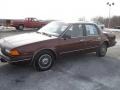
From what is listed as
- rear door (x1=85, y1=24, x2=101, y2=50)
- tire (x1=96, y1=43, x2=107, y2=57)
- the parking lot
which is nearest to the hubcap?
the parking lot

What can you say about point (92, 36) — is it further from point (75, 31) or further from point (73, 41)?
point (73, 41)

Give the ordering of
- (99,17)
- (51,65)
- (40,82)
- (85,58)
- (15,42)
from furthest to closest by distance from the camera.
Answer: (99,17) < (85,58) < (51,65) < (15,42) < (40,82)

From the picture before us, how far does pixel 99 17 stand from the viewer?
43.9 m

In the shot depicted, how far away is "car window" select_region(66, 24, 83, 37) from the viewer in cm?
621

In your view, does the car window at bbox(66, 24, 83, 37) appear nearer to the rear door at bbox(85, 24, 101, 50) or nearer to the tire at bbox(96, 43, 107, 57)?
the rear door at bbox(85, 24, 101, 50)

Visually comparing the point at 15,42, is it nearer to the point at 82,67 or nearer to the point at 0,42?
the point at 0,42

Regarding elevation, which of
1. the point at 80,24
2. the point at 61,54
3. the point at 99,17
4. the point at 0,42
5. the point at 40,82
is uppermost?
the point at 99,17

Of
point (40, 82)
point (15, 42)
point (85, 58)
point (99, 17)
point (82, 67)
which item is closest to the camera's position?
point (40, 82)

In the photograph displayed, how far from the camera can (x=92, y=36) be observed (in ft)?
22.7

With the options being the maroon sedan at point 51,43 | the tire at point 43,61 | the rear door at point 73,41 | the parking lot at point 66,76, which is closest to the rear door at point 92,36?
the maroon sedan at point 51,43

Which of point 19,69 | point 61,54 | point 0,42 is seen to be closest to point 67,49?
point 61,54

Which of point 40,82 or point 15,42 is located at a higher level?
point 15,42

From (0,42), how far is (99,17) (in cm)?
4037

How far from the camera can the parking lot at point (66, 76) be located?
181 inches
